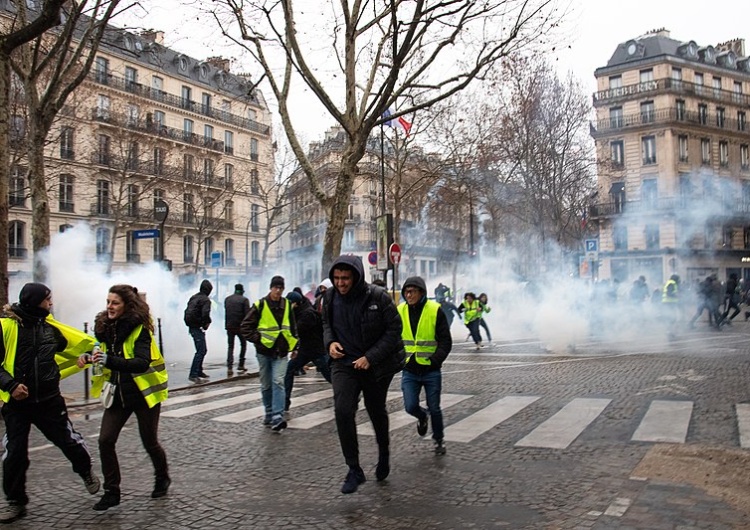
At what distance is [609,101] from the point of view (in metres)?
46.2

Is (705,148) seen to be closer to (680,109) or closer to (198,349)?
(680,109)

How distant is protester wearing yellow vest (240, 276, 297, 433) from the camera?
7.48 meters

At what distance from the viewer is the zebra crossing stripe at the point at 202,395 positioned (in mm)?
9789

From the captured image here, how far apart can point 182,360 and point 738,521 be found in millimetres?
13322

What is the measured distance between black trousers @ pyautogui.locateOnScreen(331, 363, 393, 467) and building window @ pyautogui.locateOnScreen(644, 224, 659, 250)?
1306 inches

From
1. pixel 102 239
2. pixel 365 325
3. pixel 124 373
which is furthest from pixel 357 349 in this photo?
pixel 102 239

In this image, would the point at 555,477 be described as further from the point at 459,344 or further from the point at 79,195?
the point at 79,195

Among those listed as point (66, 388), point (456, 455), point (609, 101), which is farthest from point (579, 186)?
point (456, 455)

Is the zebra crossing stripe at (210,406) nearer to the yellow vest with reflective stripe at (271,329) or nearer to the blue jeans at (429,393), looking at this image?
the yellow vest with reflective stripe at (271,329)

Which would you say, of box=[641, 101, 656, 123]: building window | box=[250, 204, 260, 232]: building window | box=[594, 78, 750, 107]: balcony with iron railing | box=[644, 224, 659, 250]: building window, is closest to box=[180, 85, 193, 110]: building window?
box=[250, 204, 260, 232]: building window

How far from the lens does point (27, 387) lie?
4500mm

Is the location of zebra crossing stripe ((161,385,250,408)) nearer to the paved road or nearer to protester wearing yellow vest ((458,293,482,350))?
the paved road

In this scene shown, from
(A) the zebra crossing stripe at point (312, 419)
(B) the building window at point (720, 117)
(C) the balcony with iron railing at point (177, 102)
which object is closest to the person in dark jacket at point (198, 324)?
(A) the zebra crossing stripe at point (312, 419)

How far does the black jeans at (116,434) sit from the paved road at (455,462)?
0.82ft
